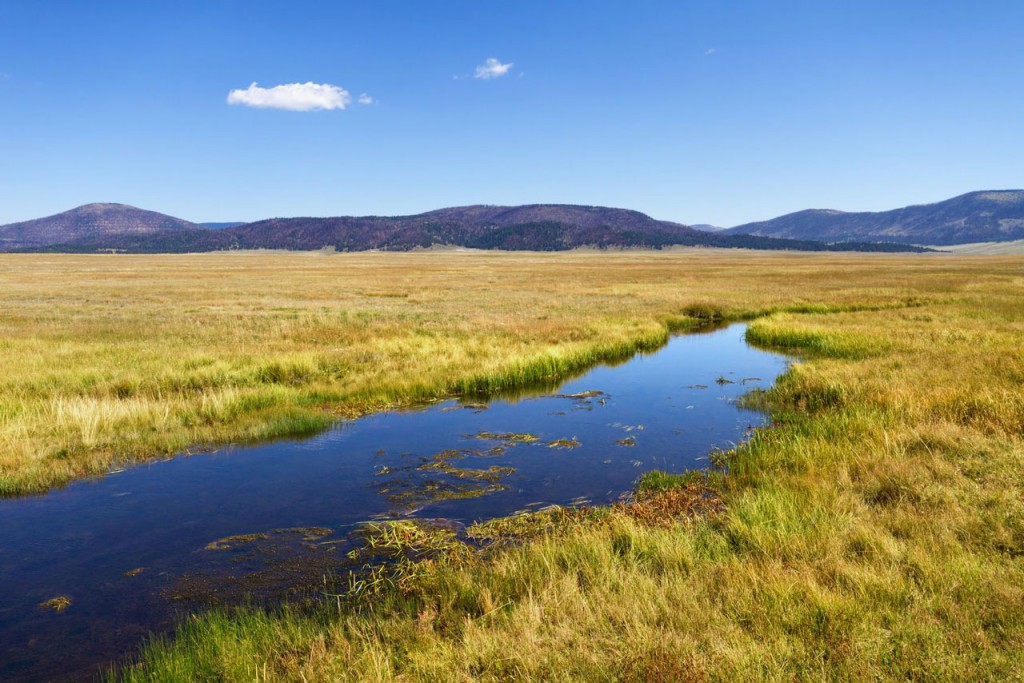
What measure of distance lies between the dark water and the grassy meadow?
801mm

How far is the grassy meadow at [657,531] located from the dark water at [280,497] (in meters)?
0.80

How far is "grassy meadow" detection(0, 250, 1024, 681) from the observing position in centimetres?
429

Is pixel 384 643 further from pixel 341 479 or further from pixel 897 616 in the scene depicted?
pixel 341 479

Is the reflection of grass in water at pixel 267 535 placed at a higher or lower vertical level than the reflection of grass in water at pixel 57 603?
lower

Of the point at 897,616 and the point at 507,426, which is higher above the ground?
the point at 897,616

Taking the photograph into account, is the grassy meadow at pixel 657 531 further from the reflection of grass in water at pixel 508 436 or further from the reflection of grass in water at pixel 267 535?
the reflection of grass in water at pixel 508 436

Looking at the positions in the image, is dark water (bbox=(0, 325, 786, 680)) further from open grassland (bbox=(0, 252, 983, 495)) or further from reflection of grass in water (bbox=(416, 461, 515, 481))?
open grassland (bbox=(0, 252, 983, 495))

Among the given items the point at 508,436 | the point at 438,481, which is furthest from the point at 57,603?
the point at 508,436

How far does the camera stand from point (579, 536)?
22.5 feet

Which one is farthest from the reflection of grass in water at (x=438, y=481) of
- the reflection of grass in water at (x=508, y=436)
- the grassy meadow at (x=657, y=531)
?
the grassy meadow at (x=657, y=531)

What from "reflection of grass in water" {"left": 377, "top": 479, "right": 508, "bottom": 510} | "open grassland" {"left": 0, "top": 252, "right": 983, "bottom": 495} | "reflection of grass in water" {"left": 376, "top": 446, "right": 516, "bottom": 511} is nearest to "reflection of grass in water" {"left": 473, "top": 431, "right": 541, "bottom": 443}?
"reflection of grass in water" {"left": 376, "top": 446, "right": 516, "bottom": 511}

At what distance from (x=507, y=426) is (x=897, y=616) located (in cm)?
998

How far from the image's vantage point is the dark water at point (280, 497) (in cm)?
612

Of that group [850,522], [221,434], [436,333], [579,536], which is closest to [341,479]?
[221,434]
